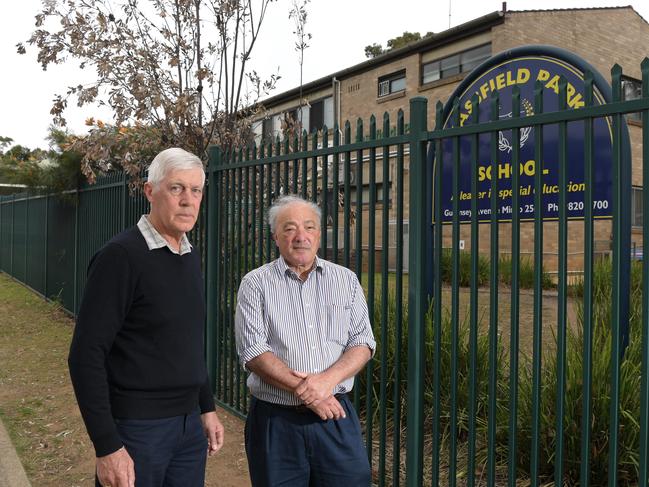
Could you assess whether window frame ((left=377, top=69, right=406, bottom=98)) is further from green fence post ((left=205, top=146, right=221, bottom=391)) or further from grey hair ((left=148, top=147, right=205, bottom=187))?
grey hair ((left=148, top=147, right=205, bottom=187))

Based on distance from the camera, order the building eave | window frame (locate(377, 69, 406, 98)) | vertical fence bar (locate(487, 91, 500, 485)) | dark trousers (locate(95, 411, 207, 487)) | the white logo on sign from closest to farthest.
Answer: dark trousers (locate(95, 411, 207, 487)), vertical fence bar (locate(487, 91, 500, 485)), the white logo on sign, the building eave, window frame (locate(377, 69, 406, 98))

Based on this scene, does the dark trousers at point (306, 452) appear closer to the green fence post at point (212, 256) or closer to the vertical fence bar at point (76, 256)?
the green fence post at point (212, 256)

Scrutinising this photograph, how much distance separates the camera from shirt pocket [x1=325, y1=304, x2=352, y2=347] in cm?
250

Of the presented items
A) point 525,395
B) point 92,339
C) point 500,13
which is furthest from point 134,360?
point 500,13

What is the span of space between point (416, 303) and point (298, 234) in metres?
1.04

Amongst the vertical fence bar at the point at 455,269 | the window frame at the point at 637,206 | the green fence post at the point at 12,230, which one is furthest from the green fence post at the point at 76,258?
the window frame at the point at 637,206

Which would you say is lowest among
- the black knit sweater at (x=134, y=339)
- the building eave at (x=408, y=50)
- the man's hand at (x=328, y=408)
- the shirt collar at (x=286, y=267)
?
the man's hand at (x=328, y=408)

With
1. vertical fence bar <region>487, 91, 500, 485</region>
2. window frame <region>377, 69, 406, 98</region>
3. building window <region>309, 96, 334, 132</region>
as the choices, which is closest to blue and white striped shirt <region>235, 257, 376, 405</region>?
vertical fence bar <region>487, 91, 500, 485</region>

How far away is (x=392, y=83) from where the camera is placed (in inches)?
818

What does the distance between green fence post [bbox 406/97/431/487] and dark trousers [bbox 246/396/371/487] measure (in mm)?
931

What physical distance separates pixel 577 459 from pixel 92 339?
2.74m

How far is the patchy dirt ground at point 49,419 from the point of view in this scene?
14.0 ft

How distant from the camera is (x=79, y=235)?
1019cm

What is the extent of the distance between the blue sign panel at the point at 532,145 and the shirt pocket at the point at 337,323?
1.22m
